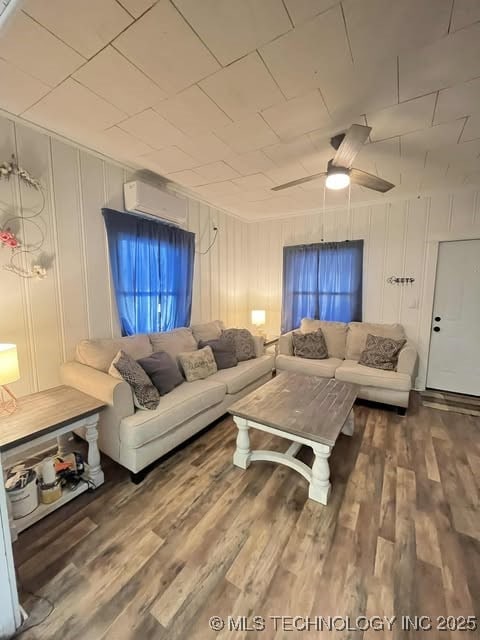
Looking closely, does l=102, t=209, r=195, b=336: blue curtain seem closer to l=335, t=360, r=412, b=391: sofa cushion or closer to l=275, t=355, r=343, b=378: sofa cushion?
l=275, t=355, r=343, b=378: sofa cushion

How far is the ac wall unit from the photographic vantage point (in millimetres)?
2678

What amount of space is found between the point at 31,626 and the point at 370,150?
368cm

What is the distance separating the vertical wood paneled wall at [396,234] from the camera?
3.32 m

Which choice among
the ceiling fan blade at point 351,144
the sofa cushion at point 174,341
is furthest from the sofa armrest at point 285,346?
the ceiling fan blade at point 351,144

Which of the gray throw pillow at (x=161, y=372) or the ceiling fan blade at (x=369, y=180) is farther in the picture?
the gray throw pillow at (x=161, y=372)

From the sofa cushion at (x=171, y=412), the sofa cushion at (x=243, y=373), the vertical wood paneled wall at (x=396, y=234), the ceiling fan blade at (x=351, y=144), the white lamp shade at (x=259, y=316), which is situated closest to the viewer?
the ceiling fan blade at (x=351, y=144)

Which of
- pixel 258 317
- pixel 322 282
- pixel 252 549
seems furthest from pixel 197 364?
pixel 322 282

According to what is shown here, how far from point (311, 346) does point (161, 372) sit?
218 cm

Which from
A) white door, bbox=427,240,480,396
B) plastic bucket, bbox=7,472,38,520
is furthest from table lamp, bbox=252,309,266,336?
plastic bucket, bbox=7,472,38,520

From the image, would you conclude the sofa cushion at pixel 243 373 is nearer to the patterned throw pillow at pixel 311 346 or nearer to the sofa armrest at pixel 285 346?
the sofa armrest at pixel 285 346

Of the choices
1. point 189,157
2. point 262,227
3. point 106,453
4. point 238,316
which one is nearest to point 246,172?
point 189,157

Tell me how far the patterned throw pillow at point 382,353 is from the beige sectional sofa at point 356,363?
7cm

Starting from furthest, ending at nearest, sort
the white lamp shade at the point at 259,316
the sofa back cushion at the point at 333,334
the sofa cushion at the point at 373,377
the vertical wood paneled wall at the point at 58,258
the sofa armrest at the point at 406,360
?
the white lamp shade at the point at 259,316
the sofa back cushion at the point at 333,334
the sofa armrest at the point at 406,360
the sofa cushion at the point at 373,377
the vertical wood paneled wall at the point at 58,258

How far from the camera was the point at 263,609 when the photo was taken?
1192 mm
